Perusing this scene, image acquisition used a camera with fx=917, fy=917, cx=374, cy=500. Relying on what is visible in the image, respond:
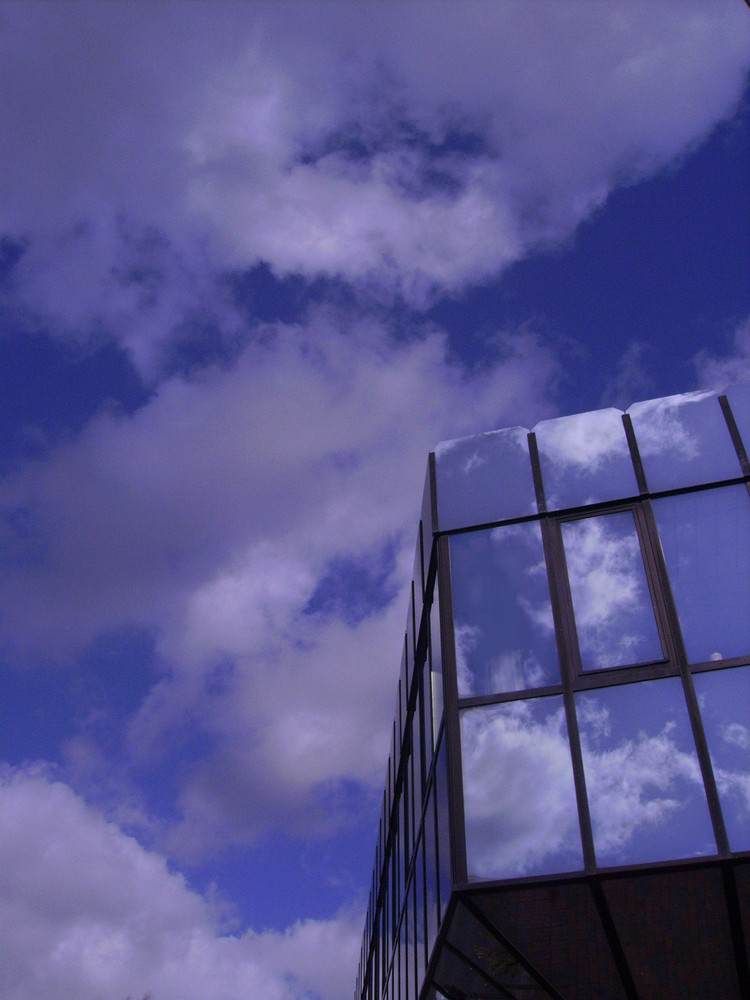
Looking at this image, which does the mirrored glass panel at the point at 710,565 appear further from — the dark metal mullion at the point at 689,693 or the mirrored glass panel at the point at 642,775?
the mirrored glass panel at the point at 642,775

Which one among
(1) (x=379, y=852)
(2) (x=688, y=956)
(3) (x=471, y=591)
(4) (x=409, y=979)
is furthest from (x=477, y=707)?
(1) (x=379, y=852)

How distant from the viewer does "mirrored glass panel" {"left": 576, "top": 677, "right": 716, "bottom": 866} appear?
9.36 meters

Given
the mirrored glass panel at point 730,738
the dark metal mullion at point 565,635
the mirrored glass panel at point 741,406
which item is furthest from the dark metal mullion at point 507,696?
the mirrored glass panel at point 741,406

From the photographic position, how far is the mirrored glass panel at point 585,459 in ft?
39.7

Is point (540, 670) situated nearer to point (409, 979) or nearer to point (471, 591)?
point (471, 591)

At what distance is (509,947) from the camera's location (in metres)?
10.6

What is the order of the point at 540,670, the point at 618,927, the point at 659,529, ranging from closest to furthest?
the point at 618,927
the point at 540,670
the point at 659,529

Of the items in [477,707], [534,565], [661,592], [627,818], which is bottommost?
[627,818]

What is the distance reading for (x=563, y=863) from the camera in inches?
375

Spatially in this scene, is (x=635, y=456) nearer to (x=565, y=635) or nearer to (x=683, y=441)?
(x=683, y=441)

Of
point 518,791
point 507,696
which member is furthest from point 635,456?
point 518,791

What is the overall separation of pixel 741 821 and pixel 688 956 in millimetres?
2290

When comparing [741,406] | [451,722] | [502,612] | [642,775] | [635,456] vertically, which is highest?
[741,406]

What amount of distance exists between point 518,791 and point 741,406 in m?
5.88
